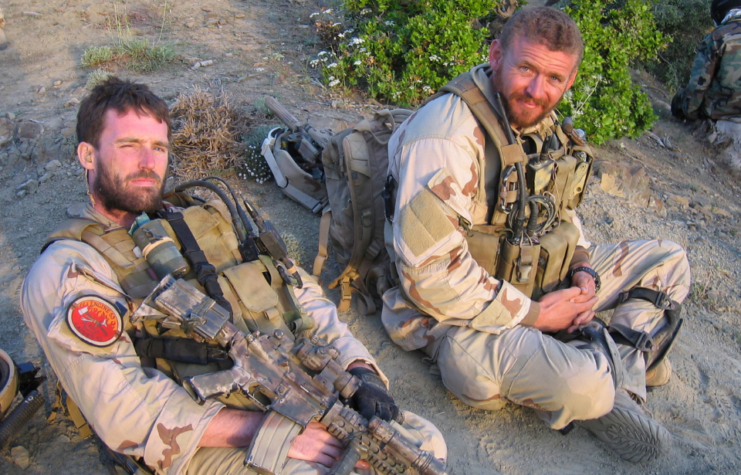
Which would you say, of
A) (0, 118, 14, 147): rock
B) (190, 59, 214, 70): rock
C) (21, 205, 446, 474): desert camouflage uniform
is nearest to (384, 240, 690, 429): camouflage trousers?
(21, 205, 446, 474): desert camouflage uniform

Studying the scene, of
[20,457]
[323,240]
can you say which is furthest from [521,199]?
[20,457]

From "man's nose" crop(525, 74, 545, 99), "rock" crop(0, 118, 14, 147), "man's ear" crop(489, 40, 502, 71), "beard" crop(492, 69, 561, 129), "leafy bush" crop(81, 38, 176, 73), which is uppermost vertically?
"man's ear" crop(489, 40, 502, 71)

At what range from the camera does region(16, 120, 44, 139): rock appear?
504cm

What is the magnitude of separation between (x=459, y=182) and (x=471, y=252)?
0.47 metres

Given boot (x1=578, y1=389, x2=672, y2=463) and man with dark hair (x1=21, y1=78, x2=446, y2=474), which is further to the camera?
boot (x1=578, y1=389, x2=672, y2=463)

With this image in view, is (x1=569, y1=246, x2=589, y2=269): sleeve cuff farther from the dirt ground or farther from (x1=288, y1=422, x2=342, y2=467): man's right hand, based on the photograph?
(x1=288, y1=422, x2=342, y2=467): man's right hand

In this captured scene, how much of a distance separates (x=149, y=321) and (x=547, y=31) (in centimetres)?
240

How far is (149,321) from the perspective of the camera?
91.2 inches

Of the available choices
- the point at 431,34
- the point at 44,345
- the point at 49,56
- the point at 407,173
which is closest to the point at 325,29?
the point at 431,34

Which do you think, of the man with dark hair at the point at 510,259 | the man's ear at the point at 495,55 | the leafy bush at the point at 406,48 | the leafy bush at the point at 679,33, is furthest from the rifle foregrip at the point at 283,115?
the leafy bush at the point at 679,33

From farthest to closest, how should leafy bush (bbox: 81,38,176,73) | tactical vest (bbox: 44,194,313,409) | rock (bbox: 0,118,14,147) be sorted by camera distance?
leafy bush (bbox: 81,38,176,73), rock (bbox: 0,118,14,147), tactical vest (bbox: 44,194,313,409)

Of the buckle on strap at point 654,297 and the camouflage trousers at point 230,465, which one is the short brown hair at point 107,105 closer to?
the camouflage trousers at point 230,465

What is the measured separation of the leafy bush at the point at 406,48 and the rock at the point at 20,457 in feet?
14.3

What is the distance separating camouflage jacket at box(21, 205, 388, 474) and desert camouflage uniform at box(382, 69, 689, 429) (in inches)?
49.9
